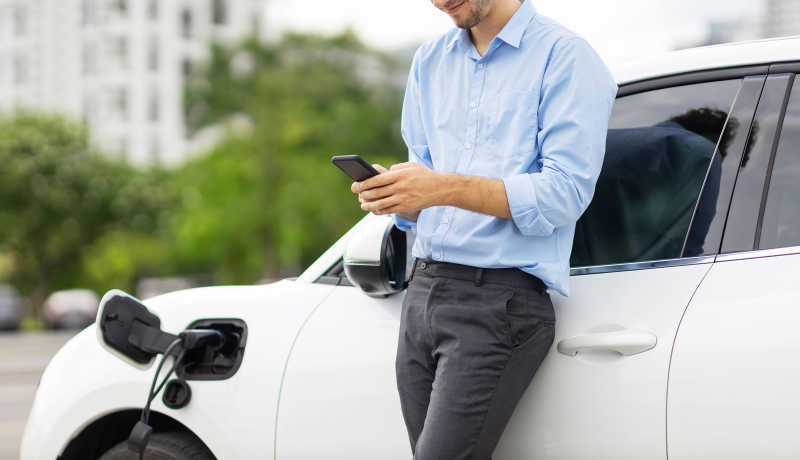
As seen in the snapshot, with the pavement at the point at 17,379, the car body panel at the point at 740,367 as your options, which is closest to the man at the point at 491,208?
the car body panel at the point at 740,367

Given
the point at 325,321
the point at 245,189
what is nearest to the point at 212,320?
the point at 325,321

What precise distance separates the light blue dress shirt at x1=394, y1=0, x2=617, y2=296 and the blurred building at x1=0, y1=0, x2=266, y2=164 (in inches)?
2200

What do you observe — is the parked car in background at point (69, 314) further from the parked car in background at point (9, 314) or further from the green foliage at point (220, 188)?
the green foliage at point (220, 188)

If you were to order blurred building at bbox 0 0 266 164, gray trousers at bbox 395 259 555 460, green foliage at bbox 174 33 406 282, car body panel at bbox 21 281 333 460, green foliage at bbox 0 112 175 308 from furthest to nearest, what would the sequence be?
blurred building at bbox 0 0 266 164 < green foliage at bbox 0 112 175 308 < green foliage at bbox 174 33 406 282 < car body panel at bbox 21 281 333 460 < gray trousers at bbox 395 259 555 460

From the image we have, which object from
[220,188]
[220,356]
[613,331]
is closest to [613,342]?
[613,331]

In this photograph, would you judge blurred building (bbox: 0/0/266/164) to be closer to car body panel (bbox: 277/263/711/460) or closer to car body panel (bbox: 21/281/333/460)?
car body panel (bbox: 21/281/333/460)

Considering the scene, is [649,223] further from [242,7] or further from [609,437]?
[242,7]

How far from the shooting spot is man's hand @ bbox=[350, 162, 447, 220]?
192 cm

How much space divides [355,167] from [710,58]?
96 centimetres

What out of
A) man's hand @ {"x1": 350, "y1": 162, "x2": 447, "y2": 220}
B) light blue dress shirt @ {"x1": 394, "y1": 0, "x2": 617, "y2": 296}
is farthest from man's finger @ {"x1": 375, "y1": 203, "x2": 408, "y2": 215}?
light blue dress shirt @ {"x1": 394, "y1": 0, "x2": 617, "y2": 296}

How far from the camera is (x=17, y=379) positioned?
1280 cm

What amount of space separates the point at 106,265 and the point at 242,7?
2746cm

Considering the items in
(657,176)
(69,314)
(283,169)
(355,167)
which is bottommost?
(69,314)

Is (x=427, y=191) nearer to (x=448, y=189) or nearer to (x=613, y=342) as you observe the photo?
(x=448, y=189)
